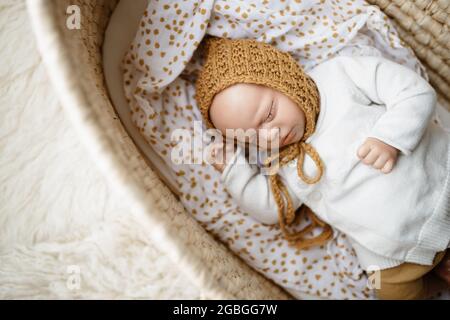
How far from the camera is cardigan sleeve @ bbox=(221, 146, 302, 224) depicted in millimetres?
999

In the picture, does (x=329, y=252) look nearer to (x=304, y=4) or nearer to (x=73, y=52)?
(x=304, y=4)

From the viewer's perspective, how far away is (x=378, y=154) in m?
0.85

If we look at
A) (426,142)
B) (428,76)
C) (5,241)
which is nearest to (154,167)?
(5,241)

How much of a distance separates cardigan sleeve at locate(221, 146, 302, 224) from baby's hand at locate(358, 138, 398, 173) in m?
0.23

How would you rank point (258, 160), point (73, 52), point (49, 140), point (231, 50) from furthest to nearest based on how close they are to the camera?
point (258, 160) → point (231, 50) → point (49, 140) → point (73, 52)

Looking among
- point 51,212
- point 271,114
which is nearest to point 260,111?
point 271,114

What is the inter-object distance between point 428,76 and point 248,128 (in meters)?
0.57

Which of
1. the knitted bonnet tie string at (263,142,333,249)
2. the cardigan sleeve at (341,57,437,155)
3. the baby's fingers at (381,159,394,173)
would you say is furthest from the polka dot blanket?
the baby's fingers at (381,159,394,173)

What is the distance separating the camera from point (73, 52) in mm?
594

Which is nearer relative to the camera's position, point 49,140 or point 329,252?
point 49,140

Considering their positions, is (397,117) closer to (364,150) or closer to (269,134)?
(364,150)

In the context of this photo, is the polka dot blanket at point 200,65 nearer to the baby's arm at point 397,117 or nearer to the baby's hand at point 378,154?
the baby's arm at point 397,117

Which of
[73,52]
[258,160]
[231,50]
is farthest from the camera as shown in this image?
[258,160]

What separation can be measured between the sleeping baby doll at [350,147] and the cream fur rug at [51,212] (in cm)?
29
